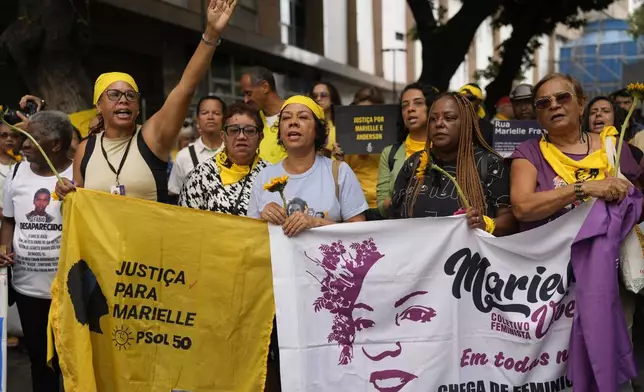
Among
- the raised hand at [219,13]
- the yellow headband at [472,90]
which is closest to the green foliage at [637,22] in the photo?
the yellow headband at [472,90]

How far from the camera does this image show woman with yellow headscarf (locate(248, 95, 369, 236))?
3701 mm

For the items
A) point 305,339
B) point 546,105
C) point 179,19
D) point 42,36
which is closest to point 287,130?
point 305,339

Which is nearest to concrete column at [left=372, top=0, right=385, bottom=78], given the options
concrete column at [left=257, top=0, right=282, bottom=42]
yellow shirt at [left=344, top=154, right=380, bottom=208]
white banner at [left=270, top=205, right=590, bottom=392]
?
concrete column at [left=257, top=0, right=282, bottom=42]

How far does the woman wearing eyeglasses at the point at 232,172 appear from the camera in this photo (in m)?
4.29

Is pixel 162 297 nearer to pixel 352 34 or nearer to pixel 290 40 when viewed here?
pixel 290 40

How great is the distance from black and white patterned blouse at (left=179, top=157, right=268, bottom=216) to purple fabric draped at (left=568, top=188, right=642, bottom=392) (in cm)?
185

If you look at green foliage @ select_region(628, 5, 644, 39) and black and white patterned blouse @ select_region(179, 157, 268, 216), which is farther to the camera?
green foliage @ select_region(628, 5, 644, 39)

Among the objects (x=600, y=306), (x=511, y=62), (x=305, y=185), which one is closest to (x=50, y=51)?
(x=305, y=185)

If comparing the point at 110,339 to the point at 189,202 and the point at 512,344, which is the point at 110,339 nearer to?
the point at 189,202

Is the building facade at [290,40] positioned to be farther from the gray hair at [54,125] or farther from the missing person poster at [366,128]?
the gray hair at [54,125]

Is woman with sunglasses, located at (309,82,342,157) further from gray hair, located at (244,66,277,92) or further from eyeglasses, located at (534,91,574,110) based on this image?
eyeglasses, located at (534,91,574,110)

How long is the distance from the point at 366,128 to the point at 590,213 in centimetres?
275

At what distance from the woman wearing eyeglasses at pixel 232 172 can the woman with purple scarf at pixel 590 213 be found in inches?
60.1

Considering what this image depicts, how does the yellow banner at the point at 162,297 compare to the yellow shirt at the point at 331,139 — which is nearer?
the yellow banner at the point at 162,297
